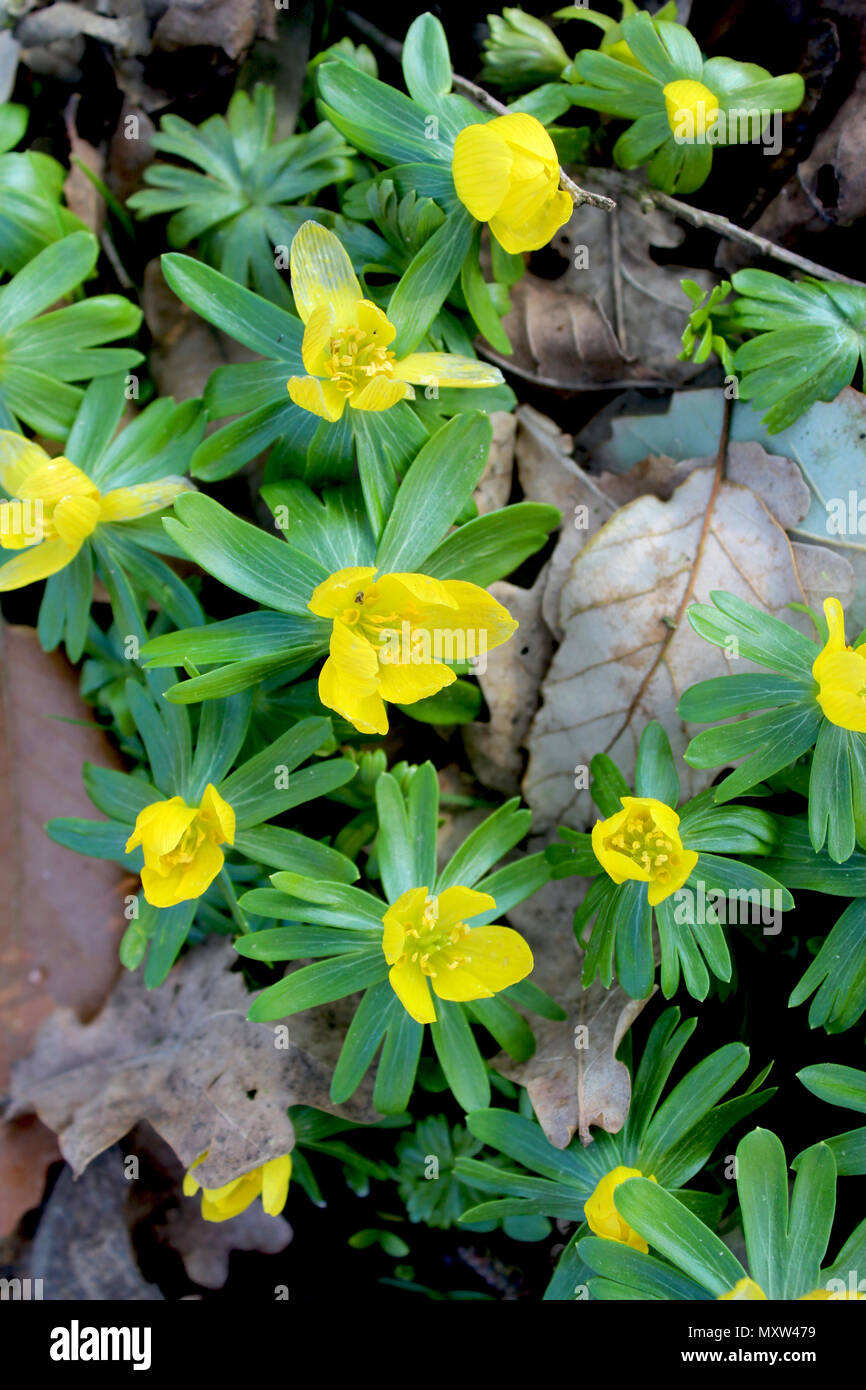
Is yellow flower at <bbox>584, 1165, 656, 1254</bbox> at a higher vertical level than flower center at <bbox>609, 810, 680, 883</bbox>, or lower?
lower

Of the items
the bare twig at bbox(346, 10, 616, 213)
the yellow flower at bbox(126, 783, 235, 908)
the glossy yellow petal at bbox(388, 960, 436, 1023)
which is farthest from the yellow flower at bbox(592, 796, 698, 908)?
the bare twig at bbox(346, 10, 616, 213)

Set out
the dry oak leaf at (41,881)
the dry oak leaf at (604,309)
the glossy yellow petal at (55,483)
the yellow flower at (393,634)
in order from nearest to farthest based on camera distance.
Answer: the yellow flower at (393,634) → the glossy yellow petal at (55,483) → the dry oak leaf at (604,309) → the dry oak leaf at (41,881)

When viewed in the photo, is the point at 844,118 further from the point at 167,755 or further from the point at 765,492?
the point at 167,755

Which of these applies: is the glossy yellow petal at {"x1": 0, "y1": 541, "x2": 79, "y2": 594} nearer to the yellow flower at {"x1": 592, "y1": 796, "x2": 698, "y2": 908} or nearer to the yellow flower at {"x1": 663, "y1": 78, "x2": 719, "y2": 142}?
the yellow flower at {"x1": 592, "y1": 796, "x2": 698, "y2": 908}

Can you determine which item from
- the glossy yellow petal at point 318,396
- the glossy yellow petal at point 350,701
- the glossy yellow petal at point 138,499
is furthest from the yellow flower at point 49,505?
the glossy yellow petal at point 350,701

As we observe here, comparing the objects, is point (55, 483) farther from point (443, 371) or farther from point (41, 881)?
point (41, 881)

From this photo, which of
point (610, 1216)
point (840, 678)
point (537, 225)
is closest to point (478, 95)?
point (537, 225)

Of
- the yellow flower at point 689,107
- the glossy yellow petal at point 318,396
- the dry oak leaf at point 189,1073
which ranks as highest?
the yellow flower at point 689,107

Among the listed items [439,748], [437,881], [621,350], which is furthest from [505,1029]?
[621,350]

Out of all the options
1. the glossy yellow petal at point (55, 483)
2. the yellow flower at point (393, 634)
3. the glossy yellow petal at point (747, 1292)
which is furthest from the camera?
the glossy yellow petal at point (55, 483)

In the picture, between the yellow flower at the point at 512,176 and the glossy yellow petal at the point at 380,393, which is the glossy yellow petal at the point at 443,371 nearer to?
the glossy yellow petal at the point at 380,393
